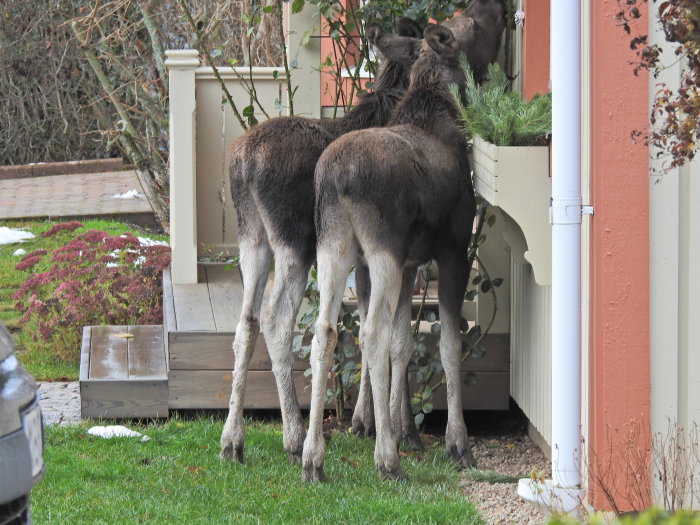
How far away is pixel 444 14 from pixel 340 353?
6.83 feet

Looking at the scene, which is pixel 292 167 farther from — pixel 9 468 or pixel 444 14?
pixel 9 468

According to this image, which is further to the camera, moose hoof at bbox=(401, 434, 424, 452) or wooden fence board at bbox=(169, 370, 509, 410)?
wooden fence board at bbox=(169, 370, 509, 410)

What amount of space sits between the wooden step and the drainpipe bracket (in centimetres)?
322

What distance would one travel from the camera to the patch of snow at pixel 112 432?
21.6 feet

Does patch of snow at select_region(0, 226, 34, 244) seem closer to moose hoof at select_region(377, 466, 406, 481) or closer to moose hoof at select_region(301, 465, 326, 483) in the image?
moose hoof at select_region(301, 465, 326, 483)

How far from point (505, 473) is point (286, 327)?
1400mm

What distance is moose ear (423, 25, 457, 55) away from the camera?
5824mm

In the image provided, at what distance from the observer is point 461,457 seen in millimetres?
5945

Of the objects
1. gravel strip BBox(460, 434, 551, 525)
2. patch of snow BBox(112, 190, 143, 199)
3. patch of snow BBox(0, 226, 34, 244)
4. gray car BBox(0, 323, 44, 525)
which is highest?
patch of snow BBox(112, 190, 143, 199)

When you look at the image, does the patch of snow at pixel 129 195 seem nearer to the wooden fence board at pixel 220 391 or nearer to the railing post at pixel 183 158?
the railing post at pixel 183 158

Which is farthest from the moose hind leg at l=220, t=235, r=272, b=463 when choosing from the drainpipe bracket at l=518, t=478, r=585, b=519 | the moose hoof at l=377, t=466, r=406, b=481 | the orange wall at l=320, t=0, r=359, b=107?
the orange wall at l=320, t=0, r=359, b=107

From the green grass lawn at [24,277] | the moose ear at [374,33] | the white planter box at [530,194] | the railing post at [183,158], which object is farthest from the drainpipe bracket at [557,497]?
the railing post at [183,158]

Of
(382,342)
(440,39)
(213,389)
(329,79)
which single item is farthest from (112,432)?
(329,79)

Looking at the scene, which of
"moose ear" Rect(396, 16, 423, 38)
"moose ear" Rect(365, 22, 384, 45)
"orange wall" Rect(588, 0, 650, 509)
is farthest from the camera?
"moose ear" Rect(396, 16, 423, 38)
